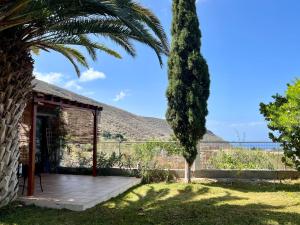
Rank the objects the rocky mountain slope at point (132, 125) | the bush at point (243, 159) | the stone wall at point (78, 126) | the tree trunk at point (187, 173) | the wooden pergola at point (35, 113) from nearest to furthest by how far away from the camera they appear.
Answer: the wooden pergola at point (35, 113) < the tree trunk at point (187, 173) < the bush at point (243, 159) < the stone wall at point (78, 126) < the rocky mountain slope at point (132, 125)

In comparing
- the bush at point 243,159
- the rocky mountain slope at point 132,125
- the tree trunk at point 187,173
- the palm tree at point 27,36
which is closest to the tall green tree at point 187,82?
the tree trunk at point 187,173

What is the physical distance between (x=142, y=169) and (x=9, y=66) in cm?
702

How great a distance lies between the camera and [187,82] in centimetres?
1412

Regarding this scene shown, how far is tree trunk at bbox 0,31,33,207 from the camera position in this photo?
9.21 m

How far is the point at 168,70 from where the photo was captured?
14500 millimetres

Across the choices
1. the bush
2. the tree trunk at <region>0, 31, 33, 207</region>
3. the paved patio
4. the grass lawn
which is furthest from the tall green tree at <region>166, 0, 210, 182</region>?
the tree trunk at <region>0, 31, 33, 207</region>

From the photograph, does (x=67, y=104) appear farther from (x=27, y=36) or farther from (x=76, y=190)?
(x=27, y=36)

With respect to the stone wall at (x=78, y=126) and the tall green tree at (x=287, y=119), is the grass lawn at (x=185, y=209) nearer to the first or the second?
the tall green tree at (x=287, y=119)

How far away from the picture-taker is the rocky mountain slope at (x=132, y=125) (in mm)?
33562

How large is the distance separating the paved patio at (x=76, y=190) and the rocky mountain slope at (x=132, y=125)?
16.8 m

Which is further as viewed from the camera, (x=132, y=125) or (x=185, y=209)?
(x=132, y=125)

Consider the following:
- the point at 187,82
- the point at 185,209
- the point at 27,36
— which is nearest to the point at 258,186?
the point at 187,82

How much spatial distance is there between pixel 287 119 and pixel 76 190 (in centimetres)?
607

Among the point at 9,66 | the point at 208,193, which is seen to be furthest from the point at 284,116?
the point at 9,66
